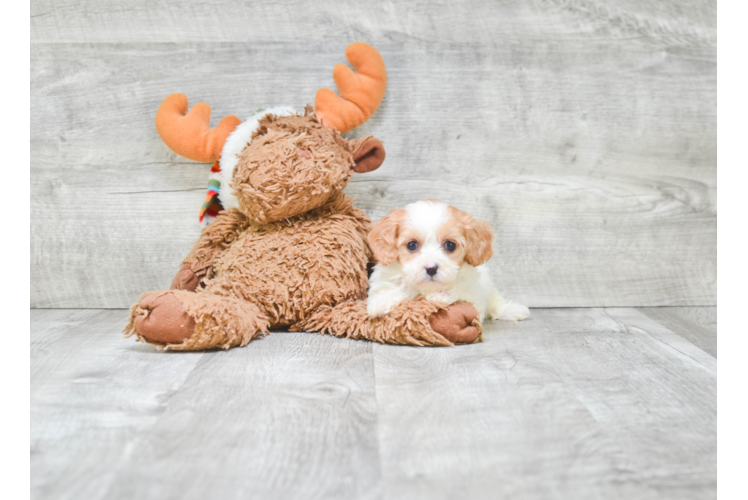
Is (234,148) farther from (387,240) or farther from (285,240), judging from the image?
(387,240)

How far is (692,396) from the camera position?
1.13 meters

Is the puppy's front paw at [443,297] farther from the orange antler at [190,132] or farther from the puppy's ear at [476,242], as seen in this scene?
the orange antler at [190,132]

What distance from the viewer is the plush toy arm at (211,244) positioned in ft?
5.22

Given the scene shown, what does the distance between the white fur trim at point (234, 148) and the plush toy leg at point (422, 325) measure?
0.46 metres

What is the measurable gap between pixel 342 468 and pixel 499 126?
1.17 m

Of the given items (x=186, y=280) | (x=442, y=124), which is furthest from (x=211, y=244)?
(x=442, y=124)

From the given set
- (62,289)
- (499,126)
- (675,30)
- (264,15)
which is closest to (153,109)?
(264,15)

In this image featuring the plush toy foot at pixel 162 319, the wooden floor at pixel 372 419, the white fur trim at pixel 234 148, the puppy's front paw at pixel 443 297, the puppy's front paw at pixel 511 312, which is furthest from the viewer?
the puppy's front paw at pixel 511 312

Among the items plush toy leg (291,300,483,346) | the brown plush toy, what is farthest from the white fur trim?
plush toy leg (291,300,483,346)

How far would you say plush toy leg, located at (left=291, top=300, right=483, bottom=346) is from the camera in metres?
1.38

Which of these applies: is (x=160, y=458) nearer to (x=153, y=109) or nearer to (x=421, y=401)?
(x=421, y=401)

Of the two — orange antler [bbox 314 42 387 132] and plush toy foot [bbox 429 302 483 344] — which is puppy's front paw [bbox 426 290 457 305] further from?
orange antler [bbox 314 42 387 132]

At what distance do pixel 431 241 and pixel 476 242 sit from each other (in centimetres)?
10

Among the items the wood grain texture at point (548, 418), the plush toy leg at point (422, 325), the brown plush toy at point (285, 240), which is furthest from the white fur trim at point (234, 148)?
the wood grain texture at point (548, 418)
